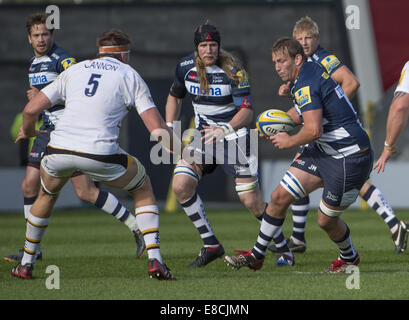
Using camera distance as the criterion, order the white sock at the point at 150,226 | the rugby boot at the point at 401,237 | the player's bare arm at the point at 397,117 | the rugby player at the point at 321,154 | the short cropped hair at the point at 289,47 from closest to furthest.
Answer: the white sock at the point at 150,226 < the rugby player at the point at 321,154 < the short cropped hair at the point at 289,47 < the player's bare arm at the point at 397,117 < the rugby boot at the point at 401,237

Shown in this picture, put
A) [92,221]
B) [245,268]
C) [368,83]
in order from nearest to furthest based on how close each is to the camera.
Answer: [245,268], [92,221], [368,83]

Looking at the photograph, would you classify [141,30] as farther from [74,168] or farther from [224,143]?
[74,168]

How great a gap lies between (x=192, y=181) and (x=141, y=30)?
14.5m

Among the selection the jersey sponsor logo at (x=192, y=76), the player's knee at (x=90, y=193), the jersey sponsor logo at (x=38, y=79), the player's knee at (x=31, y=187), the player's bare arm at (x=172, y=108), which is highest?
the jersey sponsor logo at (x=38, y=79)

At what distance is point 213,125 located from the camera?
9.05 meters

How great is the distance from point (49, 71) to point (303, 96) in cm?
348

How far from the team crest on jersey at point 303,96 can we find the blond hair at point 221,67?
5.59 feet

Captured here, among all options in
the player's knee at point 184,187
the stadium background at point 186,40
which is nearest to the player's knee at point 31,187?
the player's knee at point 184,187

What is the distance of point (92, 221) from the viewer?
51.9ft

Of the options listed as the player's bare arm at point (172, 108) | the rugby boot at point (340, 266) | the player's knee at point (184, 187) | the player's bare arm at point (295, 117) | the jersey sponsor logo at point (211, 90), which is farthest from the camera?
the player's bare arm at point (172, 108)

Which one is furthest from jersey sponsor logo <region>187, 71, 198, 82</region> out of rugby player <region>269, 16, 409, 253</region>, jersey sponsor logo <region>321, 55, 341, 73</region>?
jersey sponsor logo <region>321, 55, 341, 73</region>

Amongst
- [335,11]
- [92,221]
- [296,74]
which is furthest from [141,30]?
[296,74]

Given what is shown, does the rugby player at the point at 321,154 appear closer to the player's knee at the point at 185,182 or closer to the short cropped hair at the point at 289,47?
the short cropped hair at the point at 289,47

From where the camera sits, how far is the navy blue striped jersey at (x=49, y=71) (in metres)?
9.42
